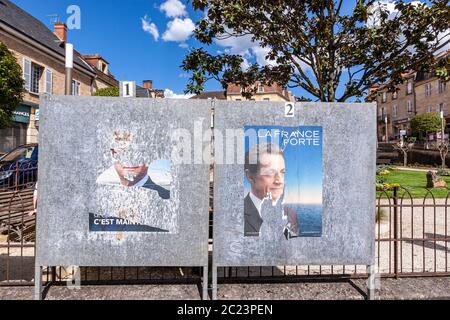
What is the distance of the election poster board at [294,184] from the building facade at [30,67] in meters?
14.7

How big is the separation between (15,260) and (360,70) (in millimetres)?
6944

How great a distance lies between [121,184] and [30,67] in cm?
1928

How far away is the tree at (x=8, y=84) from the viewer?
11.9 m

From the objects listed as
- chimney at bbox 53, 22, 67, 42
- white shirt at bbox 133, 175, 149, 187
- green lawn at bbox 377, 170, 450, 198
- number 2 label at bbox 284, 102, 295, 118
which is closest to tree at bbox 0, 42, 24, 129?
white shirt at bbox 133, 175, 149, 187

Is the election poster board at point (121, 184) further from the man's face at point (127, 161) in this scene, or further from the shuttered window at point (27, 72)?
the shuttered window at point (27, 72)

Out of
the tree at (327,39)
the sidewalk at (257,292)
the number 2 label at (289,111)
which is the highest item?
the tree at (327,39)

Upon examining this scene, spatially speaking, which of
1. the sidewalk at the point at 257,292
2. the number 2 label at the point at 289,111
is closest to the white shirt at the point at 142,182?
the sidewalk at the point at 257,292

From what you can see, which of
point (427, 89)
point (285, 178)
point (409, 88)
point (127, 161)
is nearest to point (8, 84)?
point (127, 161)

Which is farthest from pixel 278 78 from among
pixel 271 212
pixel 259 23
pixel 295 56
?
pixel 271 212

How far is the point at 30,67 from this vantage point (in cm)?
1855

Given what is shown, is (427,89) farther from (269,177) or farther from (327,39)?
(269,177)

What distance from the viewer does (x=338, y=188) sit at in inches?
132
